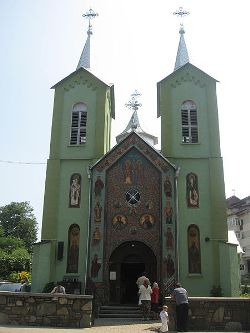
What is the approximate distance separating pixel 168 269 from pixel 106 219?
14.0 feet

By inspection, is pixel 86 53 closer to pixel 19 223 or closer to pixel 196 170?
pixel 196 170

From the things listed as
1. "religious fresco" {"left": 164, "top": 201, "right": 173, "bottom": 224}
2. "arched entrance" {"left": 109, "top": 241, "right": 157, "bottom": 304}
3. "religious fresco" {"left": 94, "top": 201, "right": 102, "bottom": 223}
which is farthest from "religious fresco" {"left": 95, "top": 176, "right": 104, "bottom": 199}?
"religious fresco" {"left": 164, "top": 201, "right": 173, "bottom": 224}

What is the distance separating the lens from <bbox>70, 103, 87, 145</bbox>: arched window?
25578 millimetres

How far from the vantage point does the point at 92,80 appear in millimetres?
26797

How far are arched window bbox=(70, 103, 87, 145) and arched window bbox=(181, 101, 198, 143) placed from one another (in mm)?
6122

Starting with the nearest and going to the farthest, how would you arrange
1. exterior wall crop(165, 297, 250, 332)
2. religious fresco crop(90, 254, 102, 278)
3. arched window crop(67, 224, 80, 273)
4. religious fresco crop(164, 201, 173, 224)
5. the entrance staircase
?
exterior wall crop(165, 297, 250, 332) < the entrance staircase < religious fresco crop(90, 254, 102, 278) < arched window crop(67, 224, 80, 273) < religious fresco crop(164, 201, 173, 224)

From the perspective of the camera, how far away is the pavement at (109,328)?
13.2 metres

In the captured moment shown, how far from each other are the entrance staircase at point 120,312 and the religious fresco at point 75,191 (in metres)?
6.00

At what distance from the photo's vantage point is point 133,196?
76.0ft

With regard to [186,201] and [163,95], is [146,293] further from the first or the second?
[163,95]

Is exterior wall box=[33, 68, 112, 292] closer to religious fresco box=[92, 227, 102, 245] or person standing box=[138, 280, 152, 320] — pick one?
religious fresco box=[92, 227, 102, 245]

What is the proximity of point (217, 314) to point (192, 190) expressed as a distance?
9.72m

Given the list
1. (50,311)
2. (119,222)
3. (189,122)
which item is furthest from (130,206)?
(50,311)

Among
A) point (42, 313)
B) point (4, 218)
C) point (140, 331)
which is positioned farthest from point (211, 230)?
point (4, 218)
